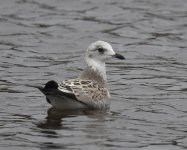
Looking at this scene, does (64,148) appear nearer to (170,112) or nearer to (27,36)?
(170,112)

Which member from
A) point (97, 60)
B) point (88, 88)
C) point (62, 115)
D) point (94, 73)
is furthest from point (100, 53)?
point (62, 115)

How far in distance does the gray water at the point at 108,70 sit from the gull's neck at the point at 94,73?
39 cm

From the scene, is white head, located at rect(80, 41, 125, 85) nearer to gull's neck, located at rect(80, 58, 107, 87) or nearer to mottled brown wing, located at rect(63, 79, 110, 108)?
gull's neck, located at rect(80, 58, 107, 87)

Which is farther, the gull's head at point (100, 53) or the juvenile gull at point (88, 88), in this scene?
the gull's head at point (100, 53)

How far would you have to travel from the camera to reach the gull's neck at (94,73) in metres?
15.3

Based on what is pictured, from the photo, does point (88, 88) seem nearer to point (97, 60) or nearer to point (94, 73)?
point (94, 73)

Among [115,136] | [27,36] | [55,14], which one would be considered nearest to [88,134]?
[115,136]

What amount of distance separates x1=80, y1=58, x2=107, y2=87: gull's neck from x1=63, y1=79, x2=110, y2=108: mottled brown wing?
342mm

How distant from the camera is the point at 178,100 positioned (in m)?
15.2

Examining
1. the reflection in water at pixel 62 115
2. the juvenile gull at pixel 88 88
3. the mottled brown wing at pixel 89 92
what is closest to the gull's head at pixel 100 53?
the juvenile gull at pixel 88 88

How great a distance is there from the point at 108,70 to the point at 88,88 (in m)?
3.39

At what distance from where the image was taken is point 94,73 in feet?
50.4

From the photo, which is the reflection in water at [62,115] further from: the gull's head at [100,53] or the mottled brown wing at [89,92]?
the gull's head at [100,53]

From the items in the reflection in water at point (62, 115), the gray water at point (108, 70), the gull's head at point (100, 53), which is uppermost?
the gull's head at point (100, 53)
